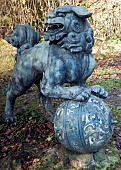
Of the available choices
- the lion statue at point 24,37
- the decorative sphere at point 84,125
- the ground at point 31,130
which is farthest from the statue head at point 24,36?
the ground at point 31,130

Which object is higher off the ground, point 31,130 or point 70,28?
point 70,28

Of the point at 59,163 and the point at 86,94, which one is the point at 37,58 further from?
the point at 59,163

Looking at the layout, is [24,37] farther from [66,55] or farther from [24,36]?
[66,55]

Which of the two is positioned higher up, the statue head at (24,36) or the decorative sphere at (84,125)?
the statue head at (24,36)

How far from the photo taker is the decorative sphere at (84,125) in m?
2.56

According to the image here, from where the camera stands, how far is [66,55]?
8.93 feet

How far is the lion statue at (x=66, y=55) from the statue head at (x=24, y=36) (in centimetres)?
29

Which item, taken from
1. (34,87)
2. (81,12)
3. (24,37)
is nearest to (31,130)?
(24,37)

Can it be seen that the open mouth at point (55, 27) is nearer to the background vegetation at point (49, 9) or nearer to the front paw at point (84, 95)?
the front paw at point (84, 95)

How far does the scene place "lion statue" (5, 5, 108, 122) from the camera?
2.61 m

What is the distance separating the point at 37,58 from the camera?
9.76 ft

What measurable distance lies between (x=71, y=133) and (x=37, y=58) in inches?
34.2

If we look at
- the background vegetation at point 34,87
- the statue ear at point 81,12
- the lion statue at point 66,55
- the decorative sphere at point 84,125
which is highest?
the statue ear at point 81,12

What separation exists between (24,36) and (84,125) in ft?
4.26
